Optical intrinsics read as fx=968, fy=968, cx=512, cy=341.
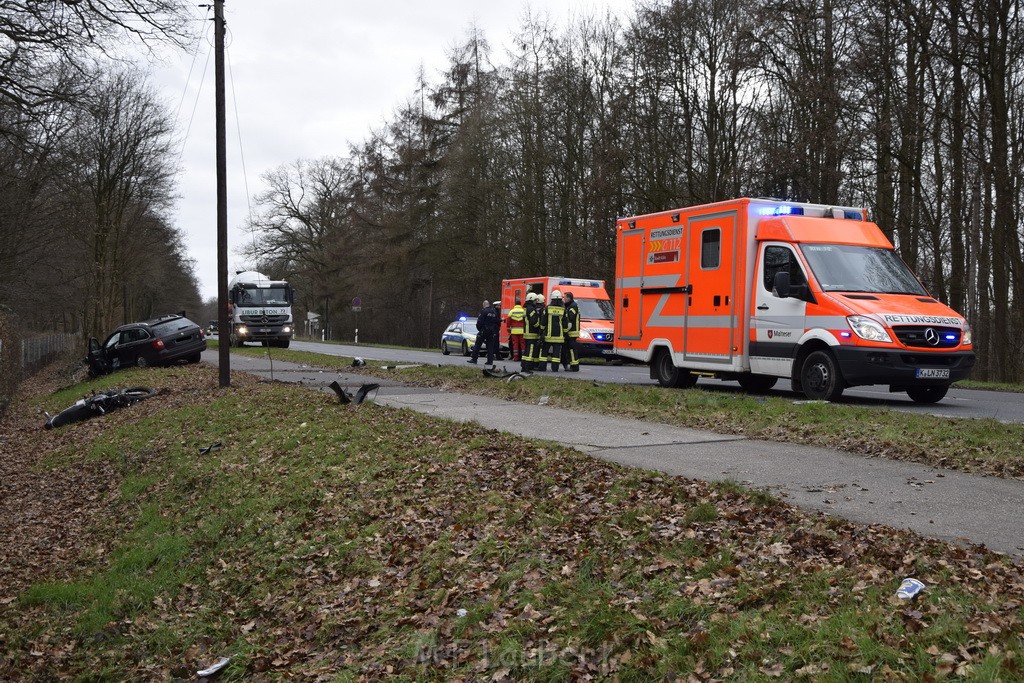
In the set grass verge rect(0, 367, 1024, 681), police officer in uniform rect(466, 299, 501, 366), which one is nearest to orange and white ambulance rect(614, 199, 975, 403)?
grass verge rect(0, 367, 1024, 681)

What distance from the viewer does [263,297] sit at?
40.9 meters

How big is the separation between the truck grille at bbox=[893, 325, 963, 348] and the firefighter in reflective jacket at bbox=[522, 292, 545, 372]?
29.4 ft

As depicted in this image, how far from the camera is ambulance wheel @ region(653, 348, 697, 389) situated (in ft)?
54.1

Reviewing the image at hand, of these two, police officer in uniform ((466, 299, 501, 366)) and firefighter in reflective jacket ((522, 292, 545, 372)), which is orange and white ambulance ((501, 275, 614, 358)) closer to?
police officer in uniform ((466, 299, 501, 366))

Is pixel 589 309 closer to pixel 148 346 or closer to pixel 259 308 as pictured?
pixel 148 346

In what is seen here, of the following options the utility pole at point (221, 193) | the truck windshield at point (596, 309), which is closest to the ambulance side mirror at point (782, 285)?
the utility pole at point (221, 193)

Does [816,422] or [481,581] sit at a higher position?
[816,422]

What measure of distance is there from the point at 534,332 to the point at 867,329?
29.0 ft

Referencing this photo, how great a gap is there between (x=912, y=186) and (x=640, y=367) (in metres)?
8.45

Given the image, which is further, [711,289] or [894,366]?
[711,289]

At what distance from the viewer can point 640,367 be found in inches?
1052

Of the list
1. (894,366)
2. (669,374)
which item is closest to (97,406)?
(669,374)

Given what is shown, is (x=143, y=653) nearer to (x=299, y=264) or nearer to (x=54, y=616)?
(x=54, y=616)

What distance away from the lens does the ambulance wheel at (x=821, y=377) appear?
13.2 meters
